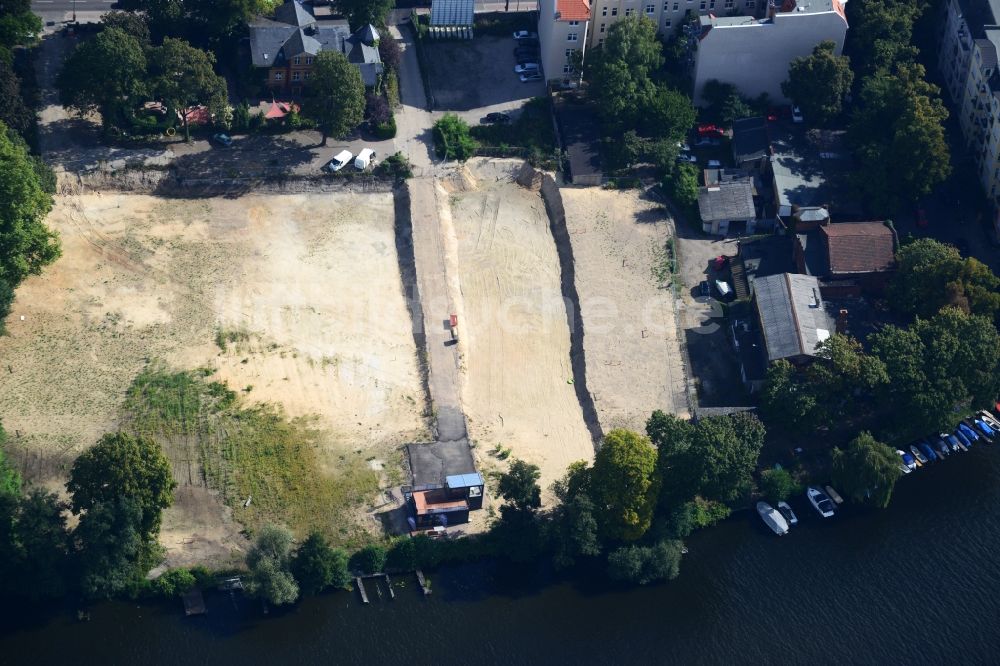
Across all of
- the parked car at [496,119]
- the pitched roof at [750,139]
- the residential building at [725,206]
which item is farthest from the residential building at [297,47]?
the pitched roof at [750,139]

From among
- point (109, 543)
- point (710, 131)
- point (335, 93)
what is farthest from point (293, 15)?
point (109, 543)

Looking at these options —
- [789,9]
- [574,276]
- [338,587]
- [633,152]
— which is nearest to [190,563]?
[338,587]

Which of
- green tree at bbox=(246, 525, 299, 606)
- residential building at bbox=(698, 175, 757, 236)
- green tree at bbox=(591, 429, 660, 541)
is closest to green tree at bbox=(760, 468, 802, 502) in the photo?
green tree at bbox=(591, 429, 660, 541)

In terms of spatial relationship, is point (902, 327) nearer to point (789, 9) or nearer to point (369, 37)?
point (789, 9)

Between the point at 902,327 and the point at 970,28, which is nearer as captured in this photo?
the point at 902,327

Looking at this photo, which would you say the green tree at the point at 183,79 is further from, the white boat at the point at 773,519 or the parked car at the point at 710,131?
the white boat at the point at 773,519

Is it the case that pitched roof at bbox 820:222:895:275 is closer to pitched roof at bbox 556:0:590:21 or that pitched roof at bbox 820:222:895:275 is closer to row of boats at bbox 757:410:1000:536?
row of boats at bbox 757:410:1000:536
